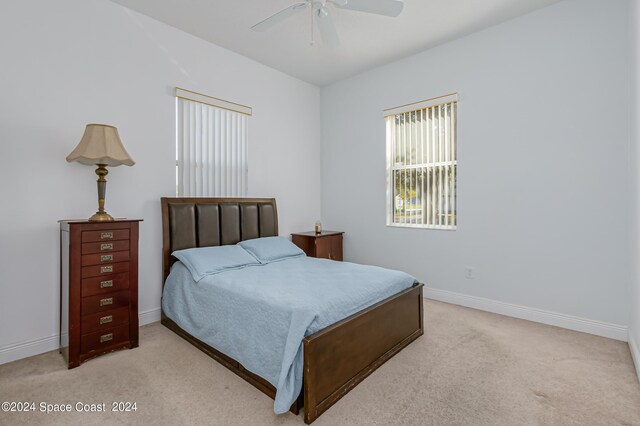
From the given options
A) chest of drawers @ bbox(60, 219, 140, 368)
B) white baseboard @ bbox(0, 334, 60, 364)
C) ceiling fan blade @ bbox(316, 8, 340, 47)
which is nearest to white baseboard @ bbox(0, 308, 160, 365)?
white baseboard @ bbox(0, 334, 60, 364)

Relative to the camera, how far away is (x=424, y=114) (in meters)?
3.82

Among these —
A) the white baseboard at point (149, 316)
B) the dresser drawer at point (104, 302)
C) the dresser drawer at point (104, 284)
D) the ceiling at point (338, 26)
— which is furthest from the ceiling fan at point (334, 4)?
the white baseboard at point (149, 316)

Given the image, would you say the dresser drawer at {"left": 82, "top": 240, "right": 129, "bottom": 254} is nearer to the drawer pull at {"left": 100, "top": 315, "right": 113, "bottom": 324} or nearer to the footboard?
the drawer pull at {"left": 100, "top": 315, "right": 113, "bottom": 324}

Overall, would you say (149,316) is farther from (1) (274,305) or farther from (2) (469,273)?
(2) (469,273)

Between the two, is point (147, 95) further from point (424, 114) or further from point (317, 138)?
point (424, 114)

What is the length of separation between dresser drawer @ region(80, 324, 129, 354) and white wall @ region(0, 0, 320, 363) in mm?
505

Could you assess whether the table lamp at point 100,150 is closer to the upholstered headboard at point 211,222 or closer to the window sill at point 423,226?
the upholstered headboard at point 211,222

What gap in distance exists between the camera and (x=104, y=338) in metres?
2.39

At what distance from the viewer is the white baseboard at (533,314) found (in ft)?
8.74

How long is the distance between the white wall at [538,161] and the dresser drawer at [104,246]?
302cm

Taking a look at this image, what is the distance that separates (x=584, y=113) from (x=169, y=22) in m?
3.96

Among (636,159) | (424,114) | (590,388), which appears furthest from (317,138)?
(590,388)

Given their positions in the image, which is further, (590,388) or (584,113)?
(584,113)

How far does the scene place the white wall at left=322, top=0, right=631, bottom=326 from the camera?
266 cm
